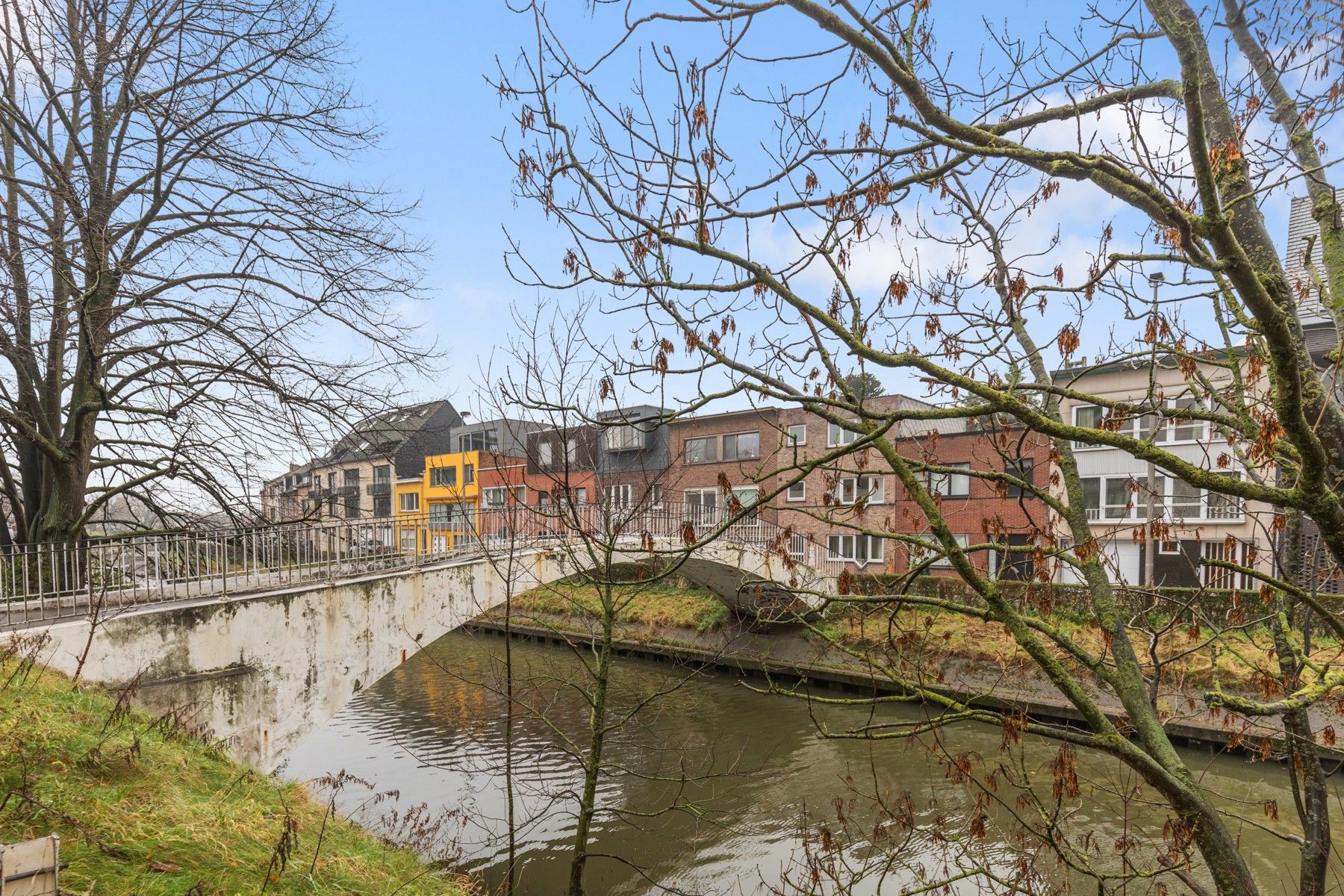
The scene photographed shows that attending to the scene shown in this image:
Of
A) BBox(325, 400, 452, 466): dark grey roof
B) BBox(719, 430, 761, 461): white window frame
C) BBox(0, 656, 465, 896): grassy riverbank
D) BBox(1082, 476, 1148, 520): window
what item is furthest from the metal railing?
BBox(719, 430, 761, 461): white window frame

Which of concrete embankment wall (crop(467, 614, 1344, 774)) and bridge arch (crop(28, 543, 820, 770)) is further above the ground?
bridge arch (crop(28, 543, 820, 770))

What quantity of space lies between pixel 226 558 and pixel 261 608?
0.82 meters

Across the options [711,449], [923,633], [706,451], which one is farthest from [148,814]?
[706,451]

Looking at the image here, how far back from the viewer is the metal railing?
805 cm

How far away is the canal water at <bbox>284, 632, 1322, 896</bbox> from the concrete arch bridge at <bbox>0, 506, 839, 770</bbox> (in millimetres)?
1300

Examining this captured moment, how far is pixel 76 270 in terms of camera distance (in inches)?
377

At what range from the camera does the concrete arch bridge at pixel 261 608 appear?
7531 millimetres

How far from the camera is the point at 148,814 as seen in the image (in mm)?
4465

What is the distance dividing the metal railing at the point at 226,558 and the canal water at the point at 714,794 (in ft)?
6.49

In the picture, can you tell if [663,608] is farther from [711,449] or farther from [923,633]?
[923,633]

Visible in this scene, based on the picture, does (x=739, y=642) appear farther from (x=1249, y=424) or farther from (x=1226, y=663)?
(x=1249, y=424)

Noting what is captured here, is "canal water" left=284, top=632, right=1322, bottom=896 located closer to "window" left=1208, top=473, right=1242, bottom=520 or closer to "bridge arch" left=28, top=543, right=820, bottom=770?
"bridge arch" left=28, top=543, right=820, bottom=770

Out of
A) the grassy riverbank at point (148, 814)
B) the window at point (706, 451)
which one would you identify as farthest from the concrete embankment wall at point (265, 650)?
the window at point (706, 451)

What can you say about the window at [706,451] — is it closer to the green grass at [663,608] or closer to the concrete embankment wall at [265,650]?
the green grass at [663,608]
